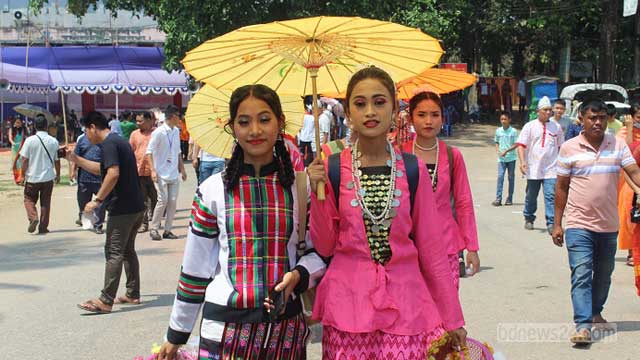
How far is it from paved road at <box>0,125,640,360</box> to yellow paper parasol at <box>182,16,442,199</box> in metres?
2.99

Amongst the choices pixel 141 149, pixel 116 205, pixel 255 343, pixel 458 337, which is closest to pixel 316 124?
pixel 255 343

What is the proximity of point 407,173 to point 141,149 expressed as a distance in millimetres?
9864

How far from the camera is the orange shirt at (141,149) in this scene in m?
12.4

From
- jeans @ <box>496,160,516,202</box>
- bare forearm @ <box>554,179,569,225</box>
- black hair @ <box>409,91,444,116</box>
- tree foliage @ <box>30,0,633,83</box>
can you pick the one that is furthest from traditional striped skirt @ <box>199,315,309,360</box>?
tree foliage @ <box>30,0,633,83</box>

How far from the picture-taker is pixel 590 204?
632cm

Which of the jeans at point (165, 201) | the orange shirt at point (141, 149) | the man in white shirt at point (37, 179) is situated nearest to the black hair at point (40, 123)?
the man in white shirt at point (37, 179)

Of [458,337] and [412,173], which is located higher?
[412,173]

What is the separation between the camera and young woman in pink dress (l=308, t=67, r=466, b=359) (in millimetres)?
3230

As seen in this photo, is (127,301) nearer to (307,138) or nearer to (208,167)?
(208,167)

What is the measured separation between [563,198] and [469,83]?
52.7 inches

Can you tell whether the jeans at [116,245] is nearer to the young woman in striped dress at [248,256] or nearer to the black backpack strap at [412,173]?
the young woman in striped dress at [248,256]

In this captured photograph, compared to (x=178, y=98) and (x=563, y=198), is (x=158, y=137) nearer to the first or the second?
(x=563, y=198)

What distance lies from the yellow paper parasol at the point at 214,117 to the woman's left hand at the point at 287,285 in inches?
134

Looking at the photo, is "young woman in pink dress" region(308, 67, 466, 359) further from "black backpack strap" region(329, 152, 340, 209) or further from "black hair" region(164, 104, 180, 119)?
"black hair" region(164, 104, 180, 119)
